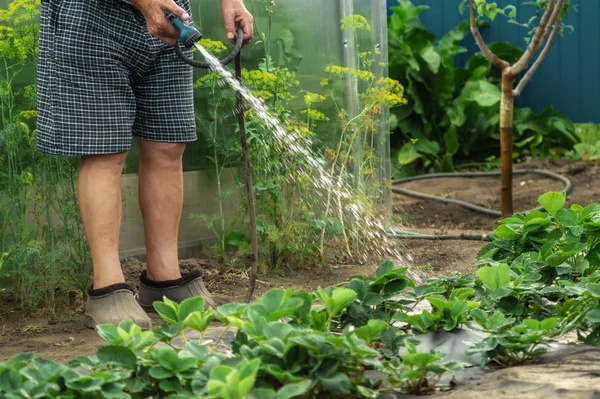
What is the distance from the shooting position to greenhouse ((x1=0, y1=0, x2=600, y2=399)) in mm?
1991

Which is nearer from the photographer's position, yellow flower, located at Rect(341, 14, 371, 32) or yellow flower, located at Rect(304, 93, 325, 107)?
yellow flower, located at Rect(304, 93, 325, 107)

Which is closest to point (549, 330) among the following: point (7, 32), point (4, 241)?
point (4, 241)

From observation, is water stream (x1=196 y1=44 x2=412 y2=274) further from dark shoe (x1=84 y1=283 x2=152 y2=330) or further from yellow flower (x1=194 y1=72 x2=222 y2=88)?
dark shoe (x1=84 y1=283 x2=152 y2=330)

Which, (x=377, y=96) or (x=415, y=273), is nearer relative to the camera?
(x=415, y=273)

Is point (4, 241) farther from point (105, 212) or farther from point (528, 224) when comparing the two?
point (528, 224)

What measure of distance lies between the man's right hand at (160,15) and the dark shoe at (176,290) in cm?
93

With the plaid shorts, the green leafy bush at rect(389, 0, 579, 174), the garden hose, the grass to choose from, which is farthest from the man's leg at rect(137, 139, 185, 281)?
the grass

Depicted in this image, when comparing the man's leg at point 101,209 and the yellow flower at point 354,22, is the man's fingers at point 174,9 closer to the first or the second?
the man's leg at point 101,209

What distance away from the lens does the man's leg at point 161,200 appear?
10.6 ft

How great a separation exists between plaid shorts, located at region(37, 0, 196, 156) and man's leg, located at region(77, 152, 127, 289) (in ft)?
0.23

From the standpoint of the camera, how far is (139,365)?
1974mm

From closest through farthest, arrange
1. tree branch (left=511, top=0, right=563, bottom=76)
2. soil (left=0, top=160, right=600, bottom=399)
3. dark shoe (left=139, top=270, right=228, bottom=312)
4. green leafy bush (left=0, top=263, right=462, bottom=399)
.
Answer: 1. green leafy bush (left=0, top=263, right=462, bottom=399)
2. soil (left=0, top=160, right=600, bottom=399)
3. dark shoe (left=139, top=270, right=228, bottom=312)
4. tree branch (left=511, top=0, right=563, bottom=76)

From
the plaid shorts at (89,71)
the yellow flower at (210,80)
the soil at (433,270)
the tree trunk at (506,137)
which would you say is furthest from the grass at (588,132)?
the plaid shorts at (89,71)

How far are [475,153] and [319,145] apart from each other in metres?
3.37
